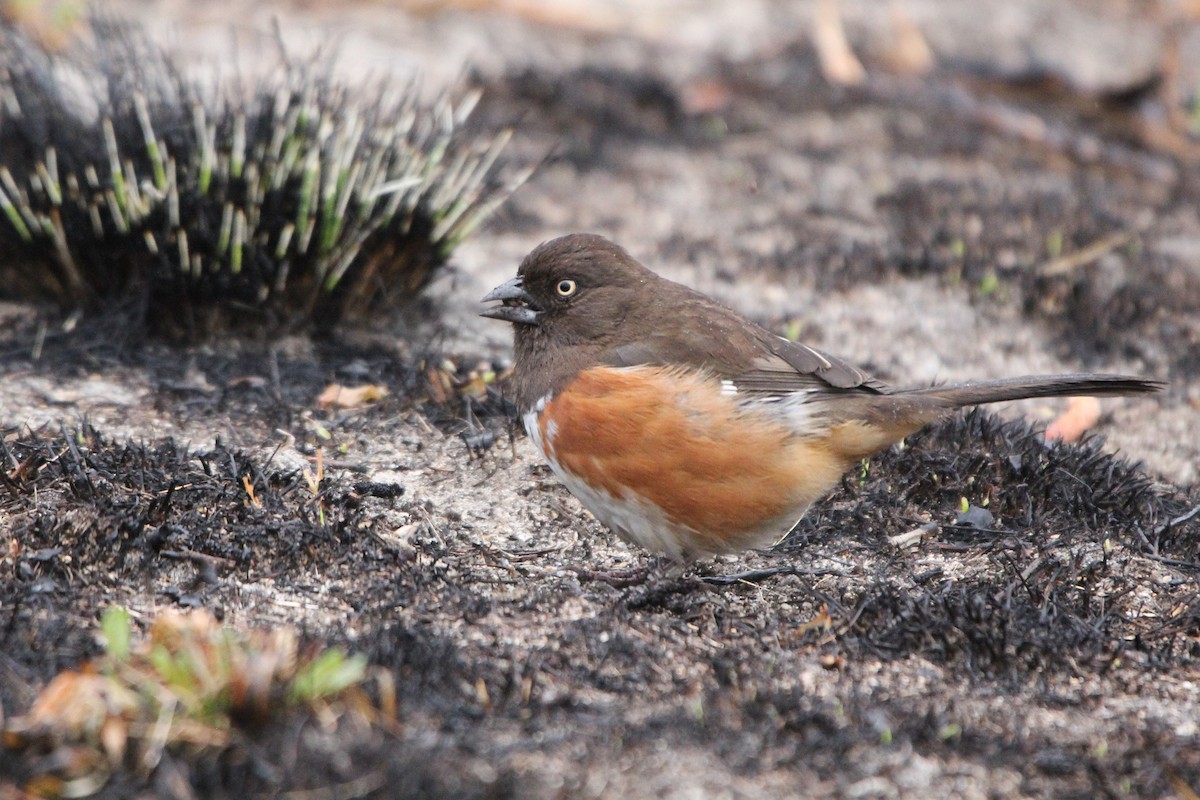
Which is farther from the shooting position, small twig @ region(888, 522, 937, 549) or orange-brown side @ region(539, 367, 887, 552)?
small twig @ region(888, 522, 937, 549)

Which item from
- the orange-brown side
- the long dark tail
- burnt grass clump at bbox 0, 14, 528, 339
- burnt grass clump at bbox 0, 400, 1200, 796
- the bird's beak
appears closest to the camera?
burnt grass clump at bbox 0, 400, 1200, 796

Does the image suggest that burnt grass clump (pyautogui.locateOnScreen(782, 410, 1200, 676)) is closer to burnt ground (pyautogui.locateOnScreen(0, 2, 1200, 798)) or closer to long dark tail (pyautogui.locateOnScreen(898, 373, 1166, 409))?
burnt ground (pyautogui.locateOnScreen(0, 2, 1200, 798))

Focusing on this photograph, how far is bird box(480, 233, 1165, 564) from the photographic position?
3943 mm

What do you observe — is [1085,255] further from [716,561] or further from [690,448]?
[690,448]

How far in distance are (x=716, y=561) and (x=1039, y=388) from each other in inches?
47.1

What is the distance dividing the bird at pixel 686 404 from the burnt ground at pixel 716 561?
27 centimetres

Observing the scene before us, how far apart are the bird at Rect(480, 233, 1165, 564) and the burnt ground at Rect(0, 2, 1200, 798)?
0.27 m

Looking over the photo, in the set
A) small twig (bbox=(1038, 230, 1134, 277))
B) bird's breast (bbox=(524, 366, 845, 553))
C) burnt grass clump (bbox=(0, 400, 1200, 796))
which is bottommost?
burnt grass clump (bbox=(0, 400, 1200, 796))

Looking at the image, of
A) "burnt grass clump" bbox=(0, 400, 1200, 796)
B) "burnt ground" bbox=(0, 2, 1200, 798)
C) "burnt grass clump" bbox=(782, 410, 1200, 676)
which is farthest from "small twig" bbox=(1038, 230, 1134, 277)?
"burnt grass clump" bbox=(0, 400, 1200, 796)

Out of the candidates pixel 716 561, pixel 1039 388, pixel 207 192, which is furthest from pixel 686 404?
pixel 207 192

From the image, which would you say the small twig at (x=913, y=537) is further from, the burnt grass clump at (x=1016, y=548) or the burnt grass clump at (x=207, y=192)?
the burnt grass clump at (x=207, y=192)

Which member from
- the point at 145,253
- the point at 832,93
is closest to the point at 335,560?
the point at 145,253

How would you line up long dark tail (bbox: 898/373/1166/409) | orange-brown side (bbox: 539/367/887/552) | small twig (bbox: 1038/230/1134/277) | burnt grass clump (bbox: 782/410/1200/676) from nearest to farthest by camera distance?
burnt grass clump (bbox: 782/410/1200/676) < orange-brown side (bbox: 539/367/887/552) < long dark tail (bbox: 898/373/1166/409) < small twig (bbox: 1038/230/1134/277)

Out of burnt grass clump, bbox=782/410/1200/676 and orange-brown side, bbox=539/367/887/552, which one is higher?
orange-brown side, bbox=539/367/887/552
